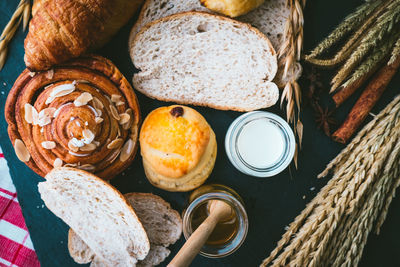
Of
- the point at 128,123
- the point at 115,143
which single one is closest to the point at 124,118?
the point at 128,123

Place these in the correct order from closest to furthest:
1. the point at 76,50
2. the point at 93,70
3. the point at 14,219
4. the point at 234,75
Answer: the point at 76,50
the point at 93,70
the point at 234,75
the point at 14,219

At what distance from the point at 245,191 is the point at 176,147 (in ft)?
1.67

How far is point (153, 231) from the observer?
5.74ft

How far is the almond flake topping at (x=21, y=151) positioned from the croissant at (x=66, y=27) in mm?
375

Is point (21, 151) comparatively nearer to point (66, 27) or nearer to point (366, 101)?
point (66, 27)

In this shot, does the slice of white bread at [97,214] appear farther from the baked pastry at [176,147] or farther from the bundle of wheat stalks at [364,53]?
the bundle of wheat stalks at [364,53]

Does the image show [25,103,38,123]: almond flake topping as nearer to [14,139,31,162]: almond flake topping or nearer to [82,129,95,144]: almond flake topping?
[14,139,31,162]: almond flake topping

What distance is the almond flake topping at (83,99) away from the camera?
4.86 ft

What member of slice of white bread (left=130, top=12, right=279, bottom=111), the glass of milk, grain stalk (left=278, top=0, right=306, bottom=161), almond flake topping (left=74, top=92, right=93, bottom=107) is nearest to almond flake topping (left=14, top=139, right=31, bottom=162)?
almond flake topping (left=74, top=92, right=93, bottom=107)

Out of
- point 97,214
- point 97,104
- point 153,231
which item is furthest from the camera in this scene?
point 153,231

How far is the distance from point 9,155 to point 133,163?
0.69 metres

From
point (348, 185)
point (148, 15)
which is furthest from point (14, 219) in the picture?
point (348, 185)

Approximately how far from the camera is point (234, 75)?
172cm

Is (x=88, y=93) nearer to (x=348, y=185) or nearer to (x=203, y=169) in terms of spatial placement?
(x=203, y=169)
